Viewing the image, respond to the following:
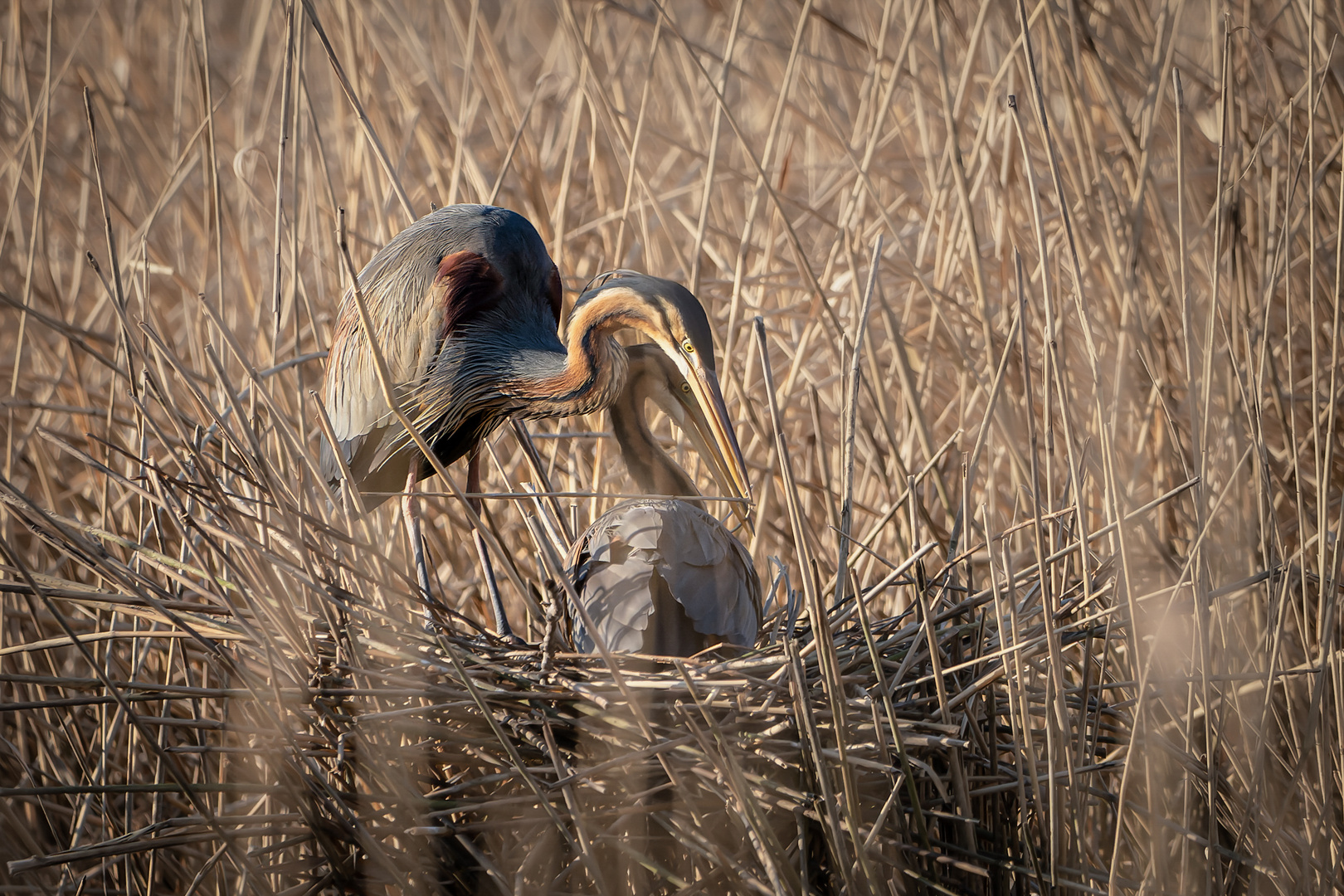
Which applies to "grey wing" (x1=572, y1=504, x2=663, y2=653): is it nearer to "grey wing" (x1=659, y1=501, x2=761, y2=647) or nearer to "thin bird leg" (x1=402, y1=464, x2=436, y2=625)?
"grey wing" (x1=659, y1=501, x2=761, y2=647)

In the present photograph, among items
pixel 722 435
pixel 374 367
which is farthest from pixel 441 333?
pixel 722 435

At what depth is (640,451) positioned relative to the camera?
2170mm

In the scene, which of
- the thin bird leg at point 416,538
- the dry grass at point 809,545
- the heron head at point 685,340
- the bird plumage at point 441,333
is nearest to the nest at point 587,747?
the dry grass at point 809,545

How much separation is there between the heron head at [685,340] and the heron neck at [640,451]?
0.09m

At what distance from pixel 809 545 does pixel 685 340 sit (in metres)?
0.90

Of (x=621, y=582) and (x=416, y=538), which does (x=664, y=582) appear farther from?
(x=416, y=538)

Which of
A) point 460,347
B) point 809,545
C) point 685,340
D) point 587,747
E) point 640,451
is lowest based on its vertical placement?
point 587,747

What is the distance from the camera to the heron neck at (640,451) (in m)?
2.13

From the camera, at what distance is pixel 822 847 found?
1.42 m

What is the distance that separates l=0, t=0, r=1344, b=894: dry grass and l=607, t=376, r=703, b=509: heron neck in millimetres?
184

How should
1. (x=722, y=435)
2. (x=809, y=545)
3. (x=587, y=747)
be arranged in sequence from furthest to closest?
(x=722, y=435)
(x=587, y=747)
(x=809, y=545)

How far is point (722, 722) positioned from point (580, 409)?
926 millimetres

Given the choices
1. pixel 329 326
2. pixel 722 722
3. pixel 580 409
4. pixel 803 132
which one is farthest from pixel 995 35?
pixel 722 722

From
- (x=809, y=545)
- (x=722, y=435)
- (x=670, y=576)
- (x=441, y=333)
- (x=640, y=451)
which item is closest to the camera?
(x=809, y=545)
